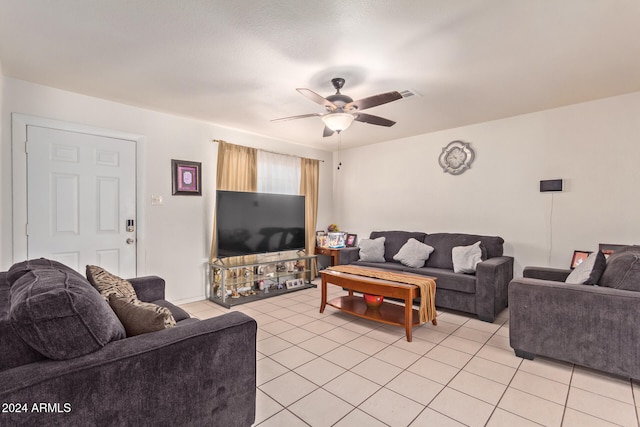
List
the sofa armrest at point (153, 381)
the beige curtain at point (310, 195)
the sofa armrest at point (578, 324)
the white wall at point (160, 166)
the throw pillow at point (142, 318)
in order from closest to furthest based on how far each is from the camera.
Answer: the sofa armrest at point (153, 381)
the throw pillow at point (142, 318)
the sofa armrest at point (578, 324)
the white wall at point (160, 166)
the beige curtain at point (310, 195)

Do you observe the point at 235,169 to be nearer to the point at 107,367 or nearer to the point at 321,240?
the point at 321,240

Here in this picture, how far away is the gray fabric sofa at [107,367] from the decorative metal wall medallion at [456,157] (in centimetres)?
401

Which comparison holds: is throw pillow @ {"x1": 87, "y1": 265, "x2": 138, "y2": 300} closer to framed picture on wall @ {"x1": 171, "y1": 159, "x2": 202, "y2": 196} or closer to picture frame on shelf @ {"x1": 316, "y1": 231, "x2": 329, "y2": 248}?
framed picture on wall @ {"x1": 171, "y1": 159, "x2": 202, "y2": 196}

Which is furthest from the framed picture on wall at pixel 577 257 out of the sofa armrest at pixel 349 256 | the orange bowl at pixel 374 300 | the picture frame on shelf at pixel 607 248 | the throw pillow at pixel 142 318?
the throw pillow at pixel 142 318

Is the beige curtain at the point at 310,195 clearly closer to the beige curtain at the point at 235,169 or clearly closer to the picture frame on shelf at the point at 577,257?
the beige curtain at the point at 235,169

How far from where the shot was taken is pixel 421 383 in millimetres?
2184

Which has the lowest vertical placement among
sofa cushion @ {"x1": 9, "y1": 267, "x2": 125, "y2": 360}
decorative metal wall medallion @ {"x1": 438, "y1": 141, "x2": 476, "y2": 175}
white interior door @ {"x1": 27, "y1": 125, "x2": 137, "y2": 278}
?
sofa cushion @ {"x1": 9, "y1": 267, "x2": 125, "y2": 360}

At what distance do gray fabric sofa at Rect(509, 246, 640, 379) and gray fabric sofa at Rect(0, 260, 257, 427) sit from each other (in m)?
2.25

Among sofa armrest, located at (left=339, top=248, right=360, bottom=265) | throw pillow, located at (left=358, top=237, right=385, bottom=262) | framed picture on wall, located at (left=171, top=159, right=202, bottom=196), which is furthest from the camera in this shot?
sofa armrest, located at (left=339, top=248, right=360, bottom=265)

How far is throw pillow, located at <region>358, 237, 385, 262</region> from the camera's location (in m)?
4.64

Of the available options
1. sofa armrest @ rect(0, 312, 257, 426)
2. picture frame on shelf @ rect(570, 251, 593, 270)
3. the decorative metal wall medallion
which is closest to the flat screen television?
the decorative metal wall medallion

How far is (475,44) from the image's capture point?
2266 millimetres

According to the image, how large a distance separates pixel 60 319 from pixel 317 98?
2144 millimetres

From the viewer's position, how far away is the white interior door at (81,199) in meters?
3.01
